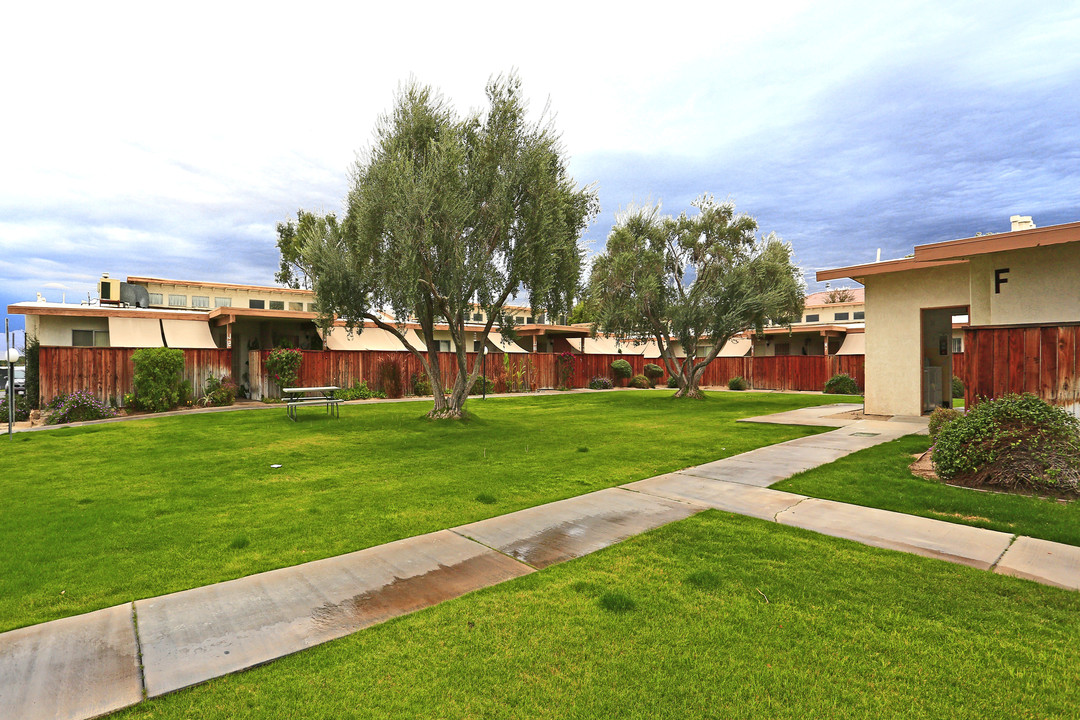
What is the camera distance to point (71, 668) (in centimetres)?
253

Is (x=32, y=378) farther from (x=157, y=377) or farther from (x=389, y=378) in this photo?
(x=389, y=378)

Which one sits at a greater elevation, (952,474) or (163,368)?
(163,368)

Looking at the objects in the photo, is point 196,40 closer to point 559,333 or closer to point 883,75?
point 883,75

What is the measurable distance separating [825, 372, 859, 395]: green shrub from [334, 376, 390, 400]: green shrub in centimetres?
2232

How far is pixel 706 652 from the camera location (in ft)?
8.71

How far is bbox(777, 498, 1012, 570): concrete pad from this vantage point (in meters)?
4.06

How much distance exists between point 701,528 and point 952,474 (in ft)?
14.1

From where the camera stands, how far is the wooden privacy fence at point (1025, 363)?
7594mm

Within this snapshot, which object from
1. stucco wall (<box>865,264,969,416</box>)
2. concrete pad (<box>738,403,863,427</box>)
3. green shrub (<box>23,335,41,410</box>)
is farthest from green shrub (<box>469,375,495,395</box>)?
stucco wall (<box>865,264,969,416</box>)

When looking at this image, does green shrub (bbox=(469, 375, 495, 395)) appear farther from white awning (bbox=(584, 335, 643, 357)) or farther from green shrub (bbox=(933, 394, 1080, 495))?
green shrub (bbox=(933, 394, 1080, 495))

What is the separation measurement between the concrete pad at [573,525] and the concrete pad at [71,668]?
2436 millimetres

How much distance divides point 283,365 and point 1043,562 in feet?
70.0

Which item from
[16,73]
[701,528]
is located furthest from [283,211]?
[701,528]

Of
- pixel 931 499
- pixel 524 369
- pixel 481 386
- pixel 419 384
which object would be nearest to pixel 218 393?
pixel 419 384
